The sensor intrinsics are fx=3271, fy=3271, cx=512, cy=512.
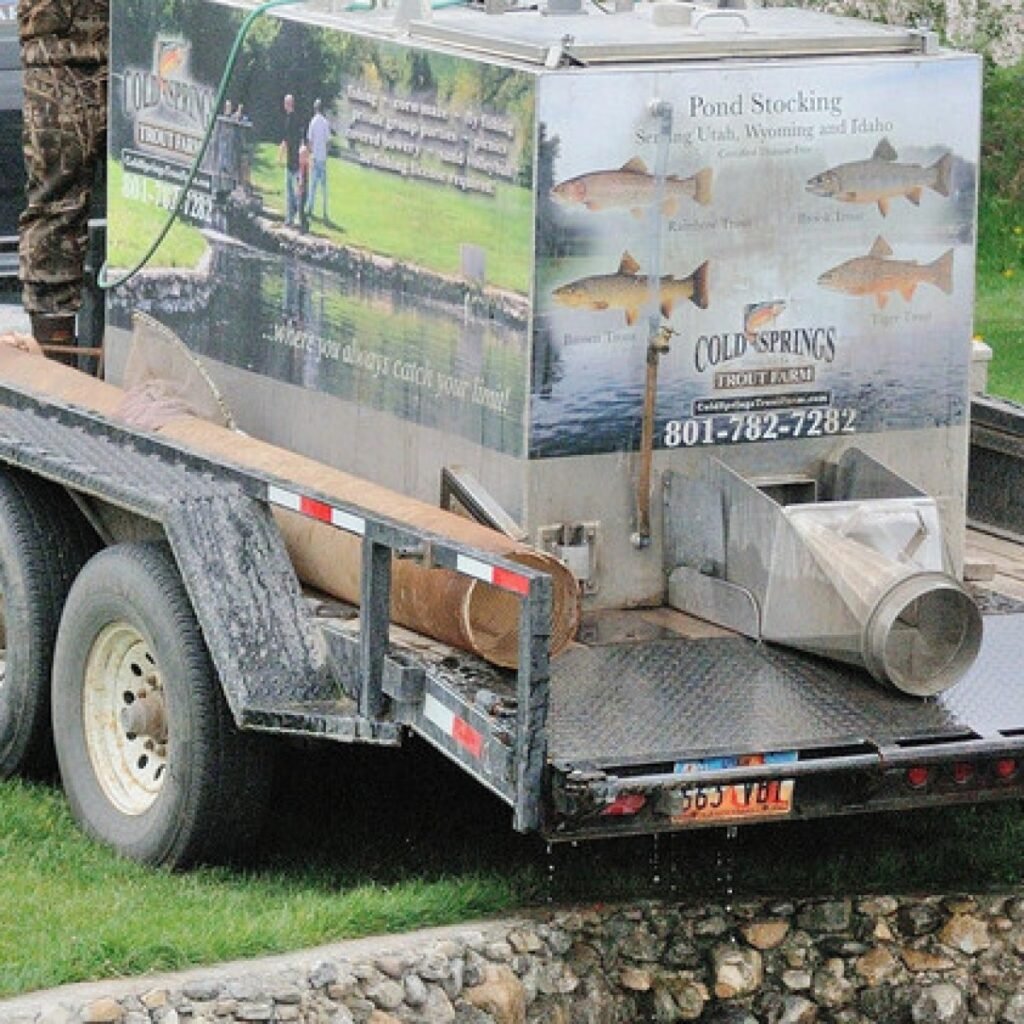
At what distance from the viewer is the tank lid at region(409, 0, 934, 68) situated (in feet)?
27.2

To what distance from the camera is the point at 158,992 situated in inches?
285

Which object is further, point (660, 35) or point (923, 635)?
point (660, 35)

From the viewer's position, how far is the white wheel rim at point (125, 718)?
27.9 feet

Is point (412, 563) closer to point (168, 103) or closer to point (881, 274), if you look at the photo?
point (881, 274)

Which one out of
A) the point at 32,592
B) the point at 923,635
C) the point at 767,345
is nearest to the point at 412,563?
the point at 767,345

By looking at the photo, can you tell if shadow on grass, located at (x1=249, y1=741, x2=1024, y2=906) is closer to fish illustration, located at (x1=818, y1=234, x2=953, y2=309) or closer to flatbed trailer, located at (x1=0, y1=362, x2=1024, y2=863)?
flatbed trailer, located at (x1=0, y1=362, x2=1024, y2=863)

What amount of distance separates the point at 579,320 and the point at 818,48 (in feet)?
3.46

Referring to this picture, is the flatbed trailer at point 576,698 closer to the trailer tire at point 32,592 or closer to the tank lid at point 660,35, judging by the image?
the trailer tire at point 32,592

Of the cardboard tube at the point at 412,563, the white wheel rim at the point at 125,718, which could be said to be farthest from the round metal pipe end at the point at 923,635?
the white wheel rim at the point at 125,718

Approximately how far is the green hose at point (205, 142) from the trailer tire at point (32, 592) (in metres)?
0.95

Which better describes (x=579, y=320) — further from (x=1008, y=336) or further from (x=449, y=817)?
(x=1008, y=336)

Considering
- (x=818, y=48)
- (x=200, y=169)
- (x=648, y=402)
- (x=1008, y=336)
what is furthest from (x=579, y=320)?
(x=1008, y=336)

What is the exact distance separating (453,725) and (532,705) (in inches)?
14.6

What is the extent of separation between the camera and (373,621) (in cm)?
777
